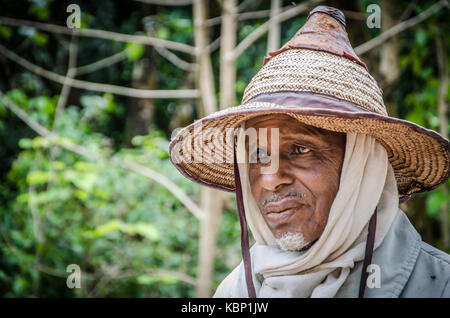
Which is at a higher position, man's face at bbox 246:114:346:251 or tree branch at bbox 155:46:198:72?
tree branch at bbox 155:46:198:72

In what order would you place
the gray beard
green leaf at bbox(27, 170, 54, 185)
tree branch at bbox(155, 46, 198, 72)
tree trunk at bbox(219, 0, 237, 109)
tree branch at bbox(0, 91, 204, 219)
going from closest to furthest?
the gray beard < tree trunk at bbox(219, 0, 237, 109) < tree branch at bbox(0, 91, 204, 219) < tree branch at bbox(155, 46, 198, 72) < green leaf at bbox(27, 170, 54, 185)

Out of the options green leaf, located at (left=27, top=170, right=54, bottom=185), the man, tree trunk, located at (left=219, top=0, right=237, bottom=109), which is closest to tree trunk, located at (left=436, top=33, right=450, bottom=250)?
tree trunk, located at (left=219, top=0, right=237, bottom=109)

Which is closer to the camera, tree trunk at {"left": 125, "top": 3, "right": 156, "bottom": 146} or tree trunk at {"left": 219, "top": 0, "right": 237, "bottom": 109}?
tree trunk at {"left": 219, "top": 0, "right": 237, "bottom": 109}

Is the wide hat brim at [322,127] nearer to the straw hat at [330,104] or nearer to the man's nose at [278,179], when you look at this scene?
the straw hat at [330,104]

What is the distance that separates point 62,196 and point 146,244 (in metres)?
0.92

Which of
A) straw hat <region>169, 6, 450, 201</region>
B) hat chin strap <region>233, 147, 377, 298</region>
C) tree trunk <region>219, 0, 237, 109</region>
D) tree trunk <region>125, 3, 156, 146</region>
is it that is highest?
tree trunk <region>125, 3, 156, 146</region>

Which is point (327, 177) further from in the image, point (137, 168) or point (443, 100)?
point (443, 100)

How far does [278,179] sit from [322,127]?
24 centimetres

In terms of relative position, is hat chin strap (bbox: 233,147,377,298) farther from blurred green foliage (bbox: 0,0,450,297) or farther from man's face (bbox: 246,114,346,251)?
blurred green foliage (bbox: 0,0,450,297)

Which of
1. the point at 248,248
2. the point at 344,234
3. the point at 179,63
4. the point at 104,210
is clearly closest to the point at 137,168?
the point at 179,63

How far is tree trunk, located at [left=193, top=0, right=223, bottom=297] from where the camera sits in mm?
3084

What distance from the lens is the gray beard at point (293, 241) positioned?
57.9 inches

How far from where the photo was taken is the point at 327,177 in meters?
1.51

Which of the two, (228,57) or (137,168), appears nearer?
(228,57)
